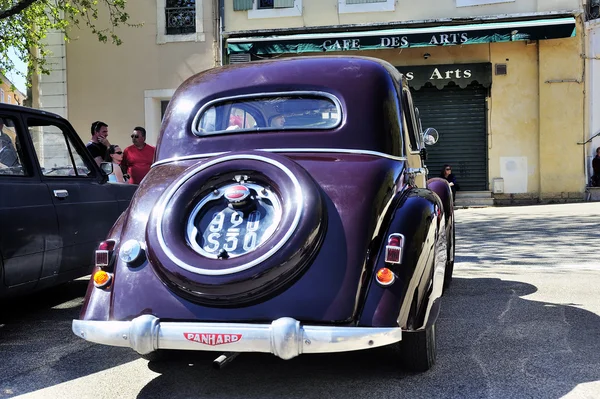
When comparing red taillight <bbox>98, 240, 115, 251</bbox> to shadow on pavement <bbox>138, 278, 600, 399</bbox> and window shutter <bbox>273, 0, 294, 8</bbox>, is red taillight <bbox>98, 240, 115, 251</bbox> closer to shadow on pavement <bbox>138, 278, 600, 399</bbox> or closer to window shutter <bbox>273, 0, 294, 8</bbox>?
shadow on pavement <bbox>138, 278, 600, 399</bbox>

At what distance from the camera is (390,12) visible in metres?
16.6

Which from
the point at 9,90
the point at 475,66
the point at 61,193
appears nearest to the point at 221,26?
the point at 9,90

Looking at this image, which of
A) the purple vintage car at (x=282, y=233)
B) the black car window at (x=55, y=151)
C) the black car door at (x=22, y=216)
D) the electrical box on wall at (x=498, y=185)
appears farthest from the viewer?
the electrical box on wall at (x=498, y=185)

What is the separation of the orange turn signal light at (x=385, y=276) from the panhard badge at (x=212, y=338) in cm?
74

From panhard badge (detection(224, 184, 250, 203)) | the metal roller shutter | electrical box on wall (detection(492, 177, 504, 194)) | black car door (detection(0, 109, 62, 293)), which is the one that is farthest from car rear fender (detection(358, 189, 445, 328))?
the metal roller shutter

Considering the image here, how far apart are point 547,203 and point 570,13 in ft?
14.9

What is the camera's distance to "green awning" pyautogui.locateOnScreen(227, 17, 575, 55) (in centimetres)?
1516

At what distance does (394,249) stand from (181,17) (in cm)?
1554

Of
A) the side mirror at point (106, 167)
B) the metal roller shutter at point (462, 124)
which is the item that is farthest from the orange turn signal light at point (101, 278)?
the metal roller shutter at point (462, 124)

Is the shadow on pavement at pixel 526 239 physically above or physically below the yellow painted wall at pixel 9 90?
below

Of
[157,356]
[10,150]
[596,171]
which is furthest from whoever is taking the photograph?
[596,171]

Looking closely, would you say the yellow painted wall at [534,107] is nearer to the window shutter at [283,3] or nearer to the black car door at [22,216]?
the window shutter at [283,3]

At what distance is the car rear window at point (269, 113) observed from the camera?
4090mm

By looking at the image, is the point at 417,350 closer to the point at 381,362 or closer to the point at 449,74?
the point at 381,362
